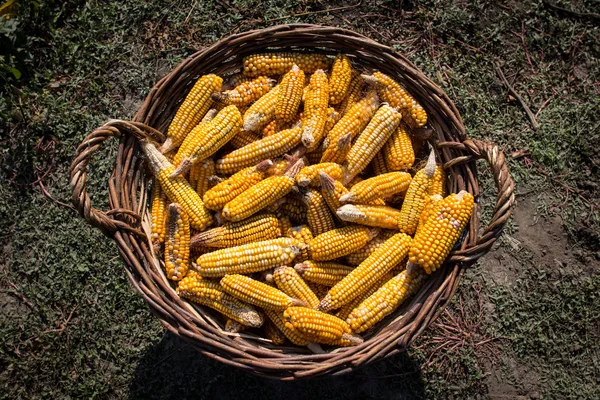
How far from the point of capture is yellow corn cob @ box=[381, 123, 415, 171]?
13.5 feet

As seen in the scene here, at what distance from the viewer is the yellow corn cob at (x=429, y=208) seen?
12.4 feet

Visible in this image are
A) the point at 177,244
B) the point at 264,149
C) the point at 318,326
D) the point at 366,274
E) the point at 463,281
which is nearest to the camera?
the point at 318,326

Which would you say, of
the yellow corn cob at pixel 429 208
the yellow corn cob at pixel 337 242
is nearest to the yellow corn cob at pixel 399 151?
the yellow corn cob at pixel 429 208

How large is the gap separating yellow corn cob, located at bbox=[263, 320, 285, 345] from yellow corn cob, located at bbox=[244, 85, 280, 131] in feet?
5.53

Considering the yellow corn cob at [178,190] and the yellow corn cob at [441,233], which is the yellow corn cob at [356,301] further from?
the yellow corn cob at [178,190]

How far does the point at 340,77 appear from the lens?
4180 millimetres

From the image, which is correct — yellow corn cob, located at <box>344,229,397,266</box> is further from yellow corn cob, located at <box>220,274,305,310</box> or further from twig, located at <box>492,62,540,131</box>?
twig, located at <box>492,62,540,131</box>

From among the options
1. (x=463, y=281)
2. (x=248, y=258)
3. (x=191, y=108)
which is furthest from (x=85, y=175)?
(x=463, y=281)

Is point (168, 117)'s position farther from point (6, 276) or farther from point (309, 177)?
point (6, 276)

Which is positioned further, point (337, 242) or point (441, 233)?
point (337, 242)

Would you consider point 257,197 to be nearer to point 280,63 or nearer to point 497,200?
point 280,63

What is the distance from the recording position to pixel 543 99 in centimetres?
582

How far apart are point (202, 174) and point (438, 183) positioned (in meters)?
2.05

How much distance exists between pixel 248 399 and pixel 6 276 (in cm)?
314
